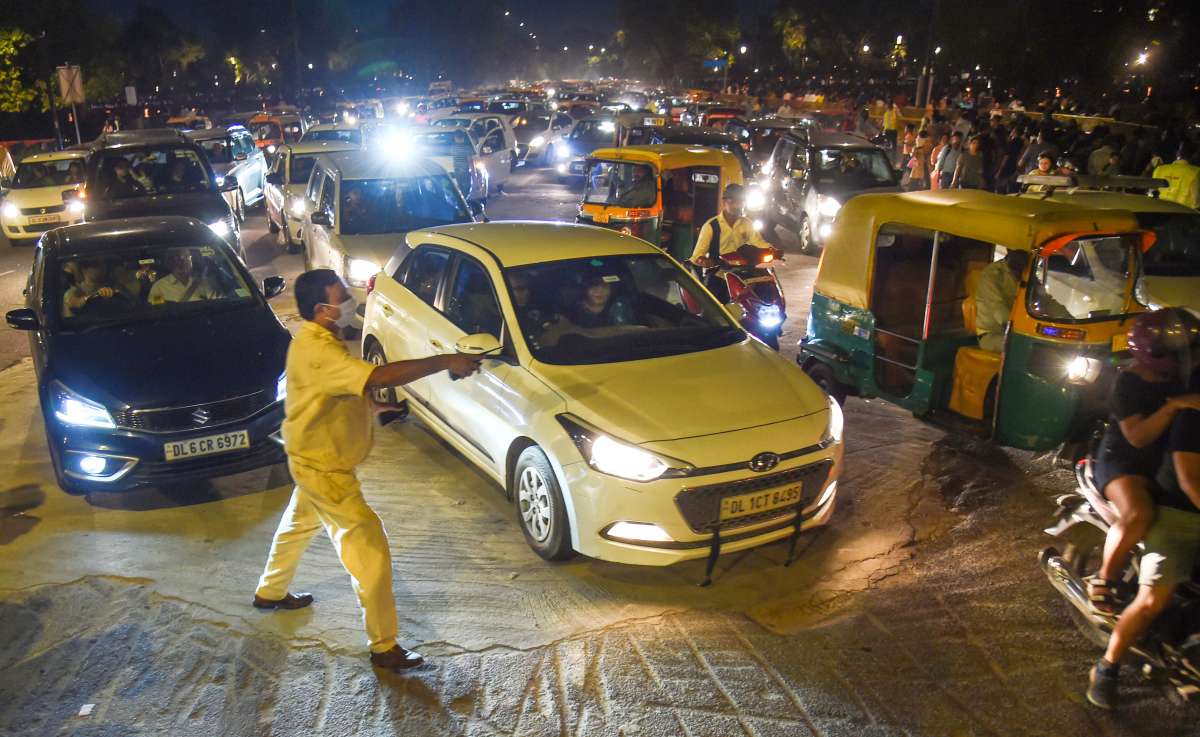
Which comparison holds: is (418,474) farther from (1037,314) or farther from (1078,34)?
(1078,34)

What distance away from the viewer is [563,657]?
4.50m

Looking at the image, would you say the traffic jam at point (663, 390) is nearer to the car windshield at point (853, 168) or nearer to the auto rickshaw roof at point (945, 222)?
Result: the auto rickshaw roof at point (945, 222)

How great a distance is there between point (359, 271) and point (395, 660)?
6448 millimetres

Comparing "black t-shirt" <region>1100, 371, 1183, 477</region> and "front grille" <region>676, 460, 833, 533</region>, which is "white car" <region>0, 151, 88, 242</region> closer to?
"front grille" <region>676, 460, 833, 533</region>

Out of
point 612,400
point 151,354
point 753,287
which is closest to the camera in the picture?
point 612,400

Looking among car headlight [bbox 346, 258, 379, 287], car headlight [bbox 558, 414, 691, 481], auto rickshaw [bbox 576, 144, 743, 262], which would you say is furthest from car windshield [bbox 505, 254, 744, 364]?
auto rickshaw [bbox 576, 144, 743, 262]

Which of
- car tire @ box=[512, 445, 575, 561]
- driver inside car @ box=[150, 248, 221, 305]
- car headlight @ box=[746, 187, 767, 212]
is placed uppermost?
driver inside car @ box=[150, 248, 221, 305]

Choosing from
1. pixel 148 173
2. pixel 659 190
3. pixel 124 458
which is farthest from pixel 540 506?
pixel 148 173

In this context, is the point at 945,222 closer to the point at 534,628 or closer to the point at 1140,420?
the point at 1140,420

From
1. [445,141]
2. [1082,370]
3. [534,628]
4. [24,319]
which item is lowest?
[534,628]

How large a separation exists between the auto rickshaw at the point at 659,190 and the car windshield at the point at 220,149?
10478mm

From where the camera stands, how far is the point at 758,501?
498 cm

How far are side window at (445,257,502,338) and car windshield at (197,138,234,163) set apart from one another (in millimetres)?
15552

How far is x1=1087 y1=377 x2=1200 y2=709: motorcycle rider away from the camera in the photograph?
373 cm
